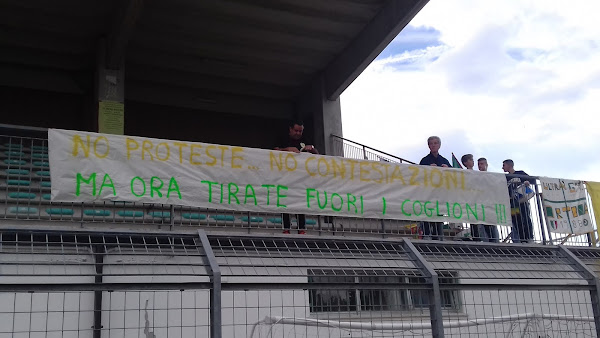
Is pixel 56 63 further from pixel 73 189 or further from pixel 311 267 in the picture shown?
pixel 311 267

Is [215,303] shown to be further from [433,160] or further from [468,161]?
[468,161]

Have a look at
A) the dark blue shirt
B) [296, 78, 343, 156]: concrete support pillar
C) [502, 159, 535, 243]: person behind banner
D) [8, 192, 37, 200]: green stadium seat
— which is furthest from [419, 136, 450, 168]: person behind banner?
[8, 192, 37, 200]: green stadium seat

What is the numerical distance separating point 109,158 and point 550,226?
20.5 ft

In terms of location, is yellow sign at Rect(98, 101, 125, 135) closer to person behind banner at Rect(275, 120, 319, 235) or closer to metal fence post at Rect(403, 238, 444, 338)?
person behind banner at Rect(275, 120, 319, 235)

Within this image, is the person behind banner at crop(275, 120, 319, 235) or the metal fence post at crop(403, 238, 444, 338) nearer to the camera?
the metal fence post at crop(403, 238, 444, 338)

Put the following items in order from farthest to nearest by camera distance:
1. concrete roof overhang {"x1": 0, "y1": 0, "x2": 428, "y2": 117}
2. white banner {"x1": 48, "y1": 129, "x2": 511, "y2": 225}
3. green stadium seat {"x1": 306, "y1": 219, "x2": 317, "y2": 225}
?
concrete roof overhang {"x1": 0, "y1": 0, "x2": 428, "y2": 117}
green stadium seat {"x1": 306, "y1": 219, "x2": 317, "y2": 225}
white banner {"x1": 48, "y1": 129, "x2": 511, "y2": 225}

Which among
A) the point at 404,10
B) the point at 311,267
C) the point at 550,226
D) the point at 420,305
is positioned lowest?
the point at 420,305

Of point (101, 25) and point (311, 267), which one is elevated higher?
point (101, 25)

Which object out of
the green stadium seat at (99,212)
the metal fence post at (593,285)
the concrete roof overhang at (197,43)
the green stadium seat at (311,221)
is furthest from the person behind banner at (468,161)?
the green stadium seat at (99,212)

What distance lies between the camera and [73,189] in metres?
6.77

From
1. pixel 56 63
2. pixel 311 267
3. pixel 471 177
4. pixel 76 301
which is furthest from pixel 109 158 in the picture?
pixel 56 63

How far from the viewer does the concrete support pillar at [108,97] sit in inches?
524

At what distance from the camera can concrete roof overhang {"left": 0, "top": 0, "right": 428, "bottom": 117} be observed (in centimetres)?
1300

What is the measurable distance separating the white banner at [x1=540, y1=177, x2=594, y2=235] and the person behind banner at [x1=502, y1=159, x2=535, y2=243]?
0.27 metres
